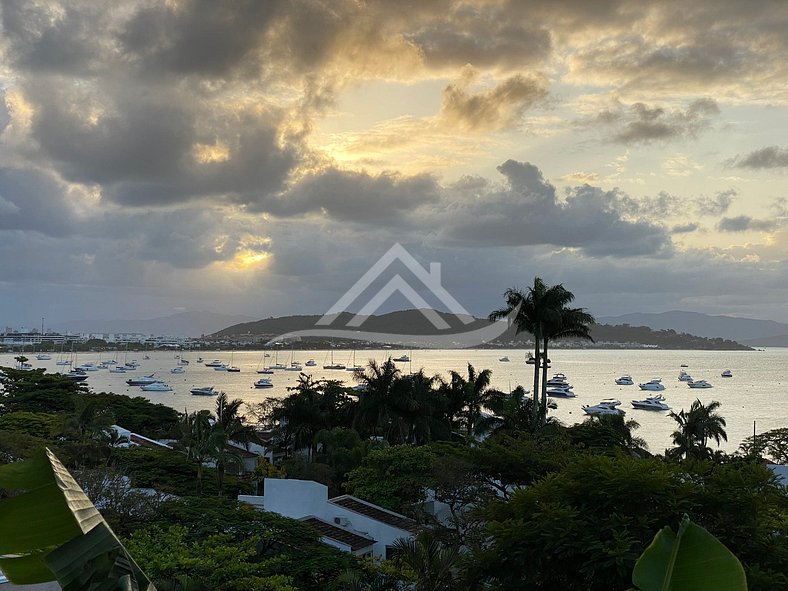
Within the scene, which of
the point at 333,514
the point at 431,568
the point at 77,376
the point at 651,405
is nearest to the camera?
the point at 431,568

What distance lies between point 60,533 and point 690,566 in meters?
3.10

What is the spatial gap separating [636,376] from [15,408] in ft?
491

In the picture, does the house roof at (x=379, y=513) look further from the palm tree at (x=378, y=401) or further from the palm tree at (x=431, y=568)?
the palm tree at (x=378, y=401)

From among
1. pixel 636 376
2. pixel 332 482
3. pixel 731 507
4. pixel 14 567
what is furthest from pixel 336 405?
pixel 636 376

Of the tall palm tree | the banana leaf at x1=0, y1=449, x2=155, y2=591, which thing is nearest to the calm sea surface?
the tall palm tree

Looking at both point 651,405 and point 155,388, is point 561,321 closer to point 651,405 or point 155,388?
point 651,405

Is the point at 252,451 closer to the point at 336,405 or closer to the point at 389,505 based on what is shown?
the point at 336,405

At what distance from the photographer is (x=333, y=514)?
23.2 meters

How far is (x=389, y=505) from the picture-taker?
26906mm

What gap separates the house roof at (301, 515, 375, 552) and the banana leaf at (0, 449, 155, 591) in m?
18.3

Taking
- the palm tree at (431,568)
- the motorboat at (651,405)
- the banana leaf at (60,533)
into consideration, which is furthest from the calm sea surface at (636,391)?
the banana leaf at (60,533)

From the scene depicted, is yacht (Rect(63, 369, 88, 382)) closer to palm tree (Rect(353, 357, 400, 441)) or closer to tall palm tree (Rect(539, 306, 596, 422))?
palm tree (Rect(353, 357, 400, 441))

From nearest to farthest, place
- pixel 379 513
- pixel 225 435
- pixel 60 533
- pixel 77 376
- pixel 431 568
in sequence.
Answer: pixel 60 533 → pixel 431 568 → pixel 379 513 → pixel 225 435 → pixel 77 376

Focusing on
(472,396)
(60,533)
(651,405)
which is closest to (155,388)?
(651,405)
